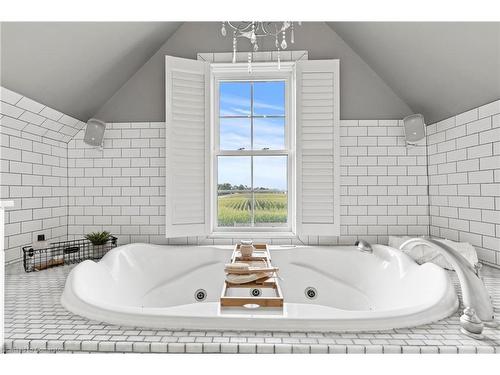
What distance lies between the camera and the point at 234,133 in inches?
109

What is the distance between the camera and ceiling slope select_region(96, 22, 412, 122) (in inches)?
102

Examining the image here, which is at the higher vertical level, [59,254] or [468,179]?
[468,179]

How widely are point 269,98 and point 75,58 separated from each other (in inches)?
58.1

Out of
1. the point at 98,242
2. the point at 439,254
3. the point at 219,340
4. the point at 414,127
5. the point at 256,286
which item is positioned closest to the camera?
the point at 219,340

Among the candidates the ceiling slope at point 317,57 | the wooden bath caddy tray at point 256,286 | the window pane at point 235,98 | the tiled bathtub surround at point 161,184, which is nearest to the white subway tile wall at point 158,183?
the tiled bathtub surround at point 161,184

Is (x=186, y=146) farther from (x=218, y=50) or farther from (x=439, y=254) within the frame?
(x=439, y=254)

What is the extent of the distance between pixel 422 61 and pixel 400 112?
53 cm

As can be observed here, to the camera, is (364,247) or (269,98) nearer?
(364,247)

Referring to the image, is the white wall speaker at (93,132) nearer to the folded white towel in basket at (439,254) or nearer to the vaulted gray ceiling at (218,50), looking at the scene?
the vaulted gray ceiling at (218,50)

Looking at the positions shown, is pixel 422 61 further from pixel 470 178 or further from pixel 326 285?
pixel 326 285

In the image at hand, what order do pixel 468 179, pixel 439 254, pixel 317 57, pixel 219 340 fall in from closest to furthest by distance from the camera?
1. pixel 219 340
2. pixel 439 254
3. pixel 468 179
4. pixel 317 57

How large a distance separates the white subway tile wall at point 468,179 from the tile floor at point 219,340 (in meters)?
1.09

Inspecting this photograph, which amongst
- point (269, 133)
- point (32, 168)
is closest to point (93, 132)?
point (32, 168)
